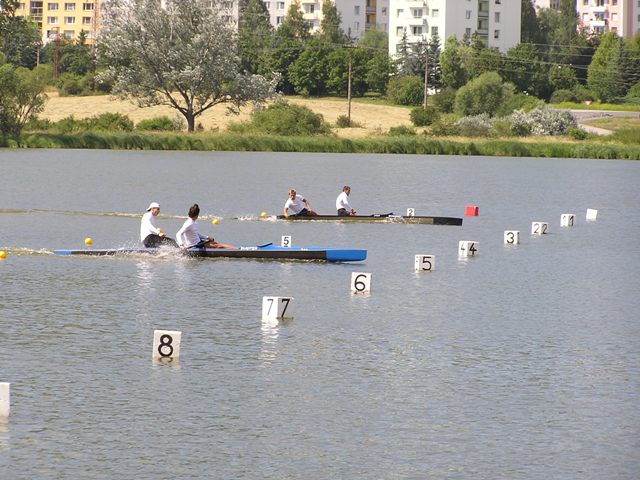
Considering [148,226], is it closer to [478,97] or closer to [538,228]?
[538,228]

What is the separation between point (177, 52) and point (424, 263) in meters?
82.4

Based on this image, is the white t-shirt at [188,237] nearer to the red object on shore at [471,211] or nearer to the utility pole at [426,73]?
the red object on shore at [471,211]

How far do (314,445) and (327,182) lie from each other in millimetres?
58653

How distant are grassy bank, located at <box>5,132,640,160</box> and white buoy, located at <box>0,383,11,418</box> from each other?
280ft

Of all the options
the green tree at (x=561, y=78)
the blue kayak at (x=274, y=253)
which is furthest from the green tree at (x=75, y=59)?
the blue kayak at (x=274, y=253)

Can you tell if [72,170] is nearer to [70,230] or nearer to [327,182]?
[327,182]

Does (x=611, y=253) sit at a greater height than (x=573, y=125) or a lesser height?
lesser

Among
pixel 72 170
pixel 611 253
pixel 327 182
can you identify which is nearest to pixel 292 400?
Answer: pixel 611 253

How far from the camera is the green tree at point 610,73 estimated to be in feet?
576

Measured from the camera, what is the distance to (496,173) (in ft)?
298

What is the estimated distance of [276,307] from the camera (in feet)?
82.9

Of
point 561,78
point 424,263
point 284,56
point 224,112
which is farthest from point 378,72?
point 424,263

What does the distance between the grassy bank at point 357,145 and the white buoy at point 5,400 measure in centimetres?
8537

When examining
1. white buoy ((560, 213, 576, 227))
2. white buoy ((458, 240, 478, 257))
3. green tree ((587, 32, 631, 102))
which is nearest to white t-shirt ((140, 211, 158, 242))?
white buoy ((458, 240, 478, 257))
